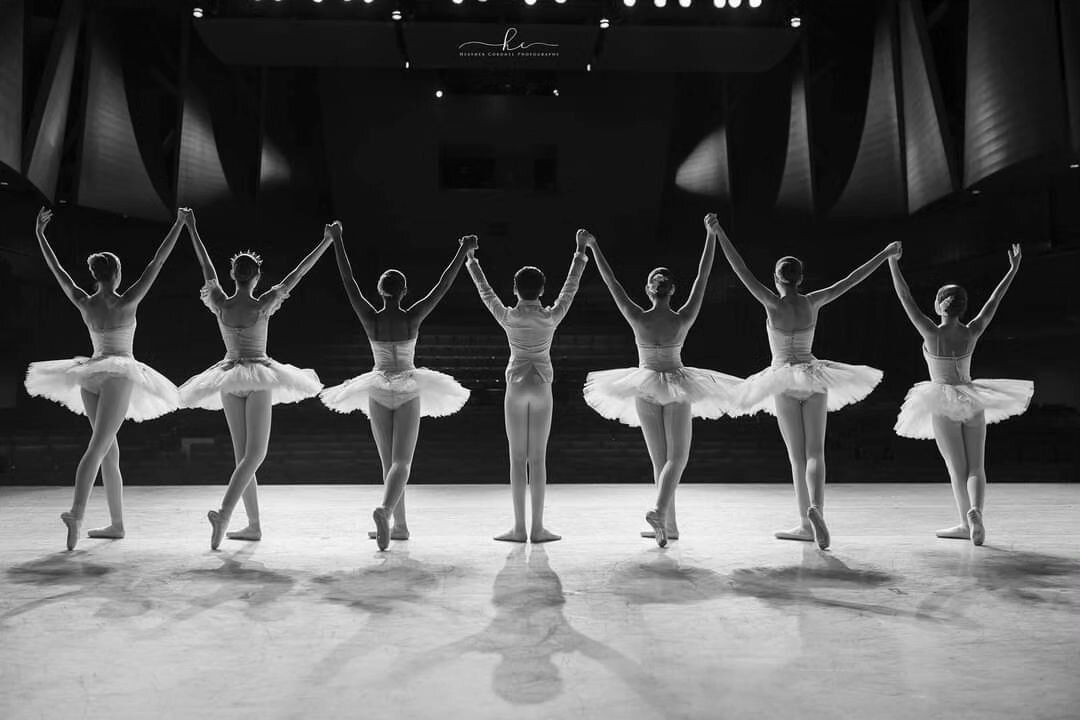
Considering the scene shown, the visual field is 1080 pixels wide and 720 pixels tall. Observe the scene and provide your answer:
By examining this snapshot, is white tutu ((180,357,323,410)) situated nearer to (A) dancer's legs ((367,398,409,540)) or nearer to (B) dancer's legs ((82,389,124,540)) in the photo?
(A) dancer's legs ((367,398,409,540))

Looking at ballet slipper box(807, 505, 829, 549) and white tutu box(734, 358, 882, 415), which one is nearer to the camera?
ballet slipper box(807, 505, 829, 549)

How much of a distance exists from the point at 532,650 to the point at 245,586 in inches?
66.4

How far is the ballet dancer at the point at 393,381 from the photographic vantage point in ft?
16.7

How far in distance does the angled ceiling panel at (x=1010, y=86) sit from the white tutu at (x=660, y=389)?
21.1ft

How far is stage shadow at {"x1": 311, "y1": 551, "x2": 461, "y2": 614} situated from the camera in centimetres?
365

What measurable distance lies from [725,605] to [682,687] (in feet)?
3.60

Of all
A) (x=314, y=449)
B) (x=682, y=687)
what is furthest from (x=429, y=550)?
(x=314, y=449)

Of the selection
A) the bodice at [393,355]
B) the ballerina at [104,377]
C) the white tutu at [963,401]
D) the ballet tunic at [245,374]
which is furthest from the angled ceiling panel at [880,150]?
the ballerina at [104,377]

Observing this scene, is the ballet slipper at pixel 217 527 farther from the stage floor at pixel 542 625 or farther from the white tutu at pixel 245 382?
the white tutu at pixel 245 382

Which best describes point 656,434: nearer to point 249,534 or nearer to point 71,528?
point 249,534

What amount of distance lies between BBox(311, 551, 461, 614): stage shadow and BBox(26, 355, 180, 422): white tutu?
75.9 inches

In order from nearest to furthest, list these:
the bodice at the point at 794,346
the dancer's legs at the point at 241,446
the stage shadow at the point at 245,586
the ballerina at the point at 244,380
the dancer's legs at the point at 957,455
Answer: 1. the stage shadow at the point at 245,586
2. the ballerina at the point at 244,380
3. the dancer's legs at the point at 241,446
4. the bodice at the point at 794,346
5. the dancer's legs at the point at 957,455

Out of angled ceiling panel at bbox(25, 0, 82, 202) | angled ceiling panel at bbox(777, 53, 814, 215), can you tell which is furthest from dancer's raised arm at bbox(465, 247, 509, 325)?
angled ceiling panel at bbox(777, 53, 814, 215)

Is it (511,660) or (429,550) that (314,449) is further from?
(511,660)
